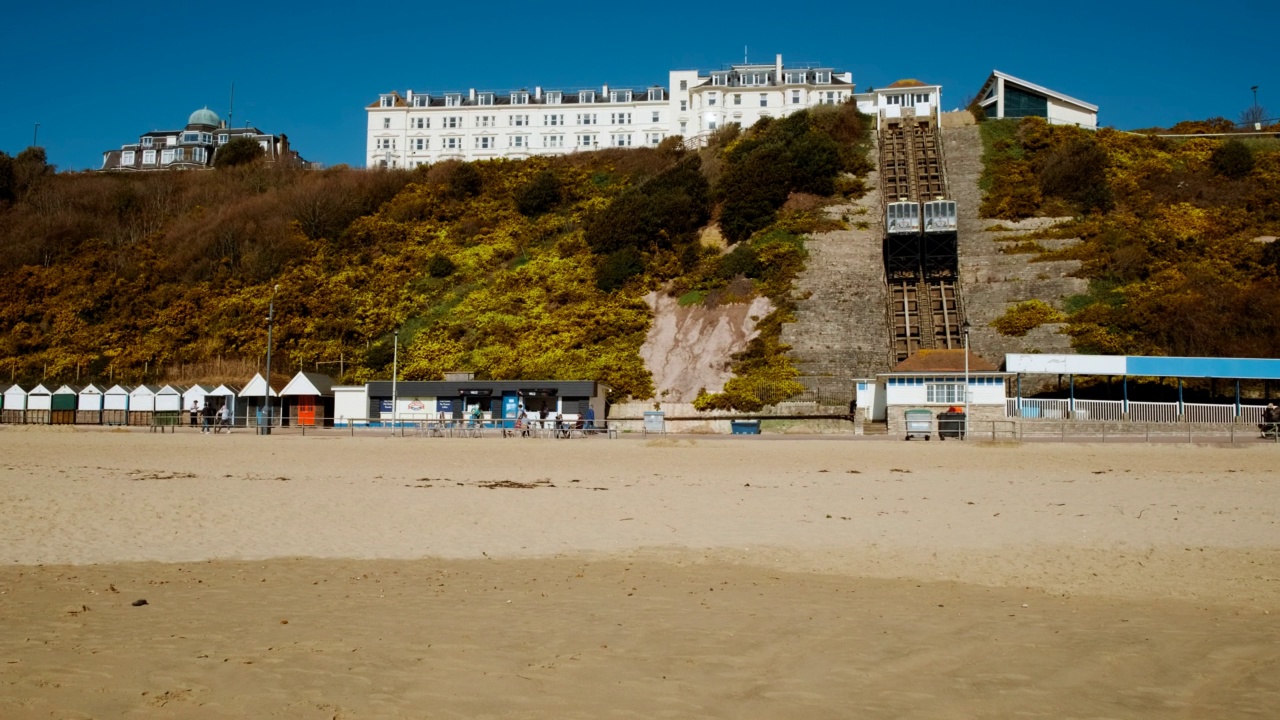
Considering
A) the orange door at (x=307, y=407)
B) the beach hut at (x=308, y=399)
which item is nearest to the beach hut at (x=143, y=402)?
the beach hut at (x=308, y=399)

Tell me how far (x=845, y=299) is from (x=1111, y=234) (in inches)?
590

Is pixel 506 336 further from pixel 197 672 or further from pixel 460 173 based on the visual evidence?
pixel 197 672

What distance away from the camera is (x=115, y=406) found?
44.6 m

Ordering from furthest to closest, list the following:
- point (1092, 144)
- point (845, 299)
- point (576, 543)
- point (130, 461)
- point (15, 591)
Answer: point (1092, 144) → point (845, 299) → point (130, 461) → point (576, 543) → point (15, 591)

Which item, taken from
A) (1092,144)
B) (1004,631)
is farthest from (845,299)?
(1004,631)

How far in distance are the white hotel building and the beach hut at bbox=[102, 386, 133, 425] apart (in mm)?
44975

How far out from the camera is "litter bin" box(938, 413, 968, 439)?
103 feet

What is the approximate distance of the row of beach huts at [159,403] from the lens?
140 feet

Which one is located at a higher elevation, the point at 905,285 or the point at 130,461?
the point at 905,285

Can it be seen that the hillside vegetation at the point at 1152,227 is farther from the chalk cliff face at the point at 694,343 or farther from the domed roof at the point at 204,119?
the domed roof at the point at 204,119

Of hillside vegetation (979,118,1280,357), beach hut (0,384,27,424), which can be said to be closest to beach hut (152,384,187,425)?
beach hut (0,384,27,424)

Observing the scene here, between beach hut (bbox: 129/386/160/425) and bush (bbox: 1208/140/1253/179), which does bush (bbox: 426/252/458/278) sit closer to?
beach hut (bbox: 129/386/160/425)

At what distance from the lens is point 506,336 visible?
163ft

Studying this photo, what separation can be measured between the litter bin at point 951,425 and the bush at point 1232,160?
3928cm
